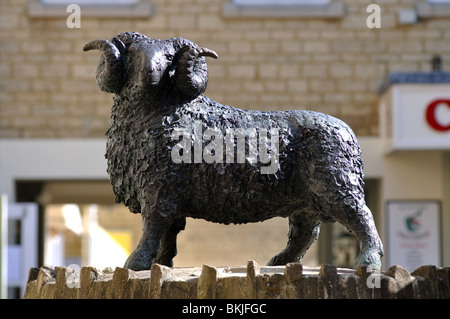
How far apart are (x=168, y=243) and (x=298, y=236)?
481mm

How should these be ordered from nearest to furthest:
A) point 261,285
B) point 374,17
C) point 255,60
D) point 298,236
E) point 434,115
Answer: point 261,285 → point 298,236 → point 434,115 → point 374,17 → point 255,60

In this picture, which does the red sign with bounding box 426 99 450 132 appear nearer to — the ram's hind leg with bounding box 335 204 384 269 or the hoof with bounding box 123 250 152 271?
the ram's hind leg with bounding box 335 204 384 269

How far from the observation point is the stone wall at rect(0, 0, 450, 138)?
8805 millimetres

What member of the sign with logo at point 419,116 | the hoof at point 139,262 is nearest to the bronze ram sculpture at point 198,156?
the hoof at point 139,262

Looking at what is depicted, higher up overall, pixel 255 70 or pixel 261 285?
pixel 255 70

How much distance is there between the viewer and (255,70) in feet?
29.0

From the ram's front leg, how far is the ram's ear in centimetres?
41

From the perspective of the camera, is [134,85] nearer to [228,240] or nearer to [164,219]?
[164,219]

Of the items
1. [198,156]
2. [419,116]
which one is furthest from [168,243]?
[419,116]

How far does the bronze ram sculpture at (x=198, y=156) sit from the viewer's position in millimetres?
2635

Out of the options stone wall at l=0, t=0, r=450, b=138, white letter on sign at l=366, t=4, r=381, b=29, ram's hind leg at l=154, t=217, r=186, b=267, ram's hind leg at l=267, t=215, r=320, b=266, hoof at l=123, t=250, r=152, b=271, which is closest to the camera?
hoof at l=123, t=250, r=152, b=271

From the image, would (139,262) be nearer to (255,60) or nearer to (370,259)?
(370,259)

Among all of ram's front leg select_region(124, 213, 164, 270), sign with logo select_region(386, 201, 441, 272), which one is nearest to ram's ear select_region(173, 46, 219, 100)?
ram's front leg select_region(124, 213, 164, 270)

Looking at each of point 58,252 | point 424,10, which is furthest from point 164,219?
point 58,252
